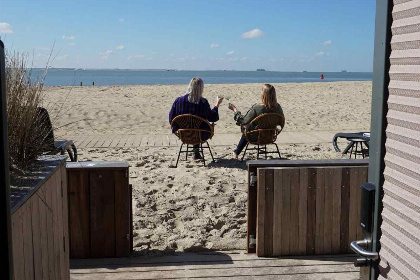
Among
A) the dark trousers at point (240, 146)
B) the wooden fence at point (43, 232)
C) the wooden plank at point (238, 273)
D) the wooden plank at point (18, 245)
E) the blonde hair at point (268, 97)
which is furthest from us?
the dark trousers at point (240, 146)

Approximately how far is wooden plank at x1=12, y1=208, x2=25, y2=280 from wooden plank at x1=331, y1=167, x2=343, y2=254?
2692mm

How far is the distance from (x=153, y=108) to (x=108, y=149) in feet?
27.8

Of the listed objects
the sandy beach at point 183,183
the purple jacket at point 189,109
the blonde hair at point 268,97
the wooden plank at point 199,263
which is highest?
the blonde hair at point 268,97

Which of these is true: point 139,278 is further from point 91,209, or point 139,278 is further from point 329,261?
point 329,261

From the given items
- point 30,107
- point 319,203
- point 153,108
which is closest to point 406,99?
point 30,107

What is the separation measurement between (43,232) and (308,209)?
2.29 metres

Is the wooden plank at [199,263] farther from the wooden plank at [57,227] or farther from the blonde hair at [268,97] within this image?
the blonde hair at [268,97]

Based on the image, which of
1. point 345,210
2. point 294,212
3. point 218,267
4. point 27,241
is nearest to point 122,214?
point 218,267

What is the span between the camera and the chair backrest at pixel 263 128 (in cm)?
737

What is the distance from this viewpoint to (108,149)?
29.9ft

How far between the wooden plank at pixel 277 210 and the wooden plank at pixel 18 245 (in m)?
2.37

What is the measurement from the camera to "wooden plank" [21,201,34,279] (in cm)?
214

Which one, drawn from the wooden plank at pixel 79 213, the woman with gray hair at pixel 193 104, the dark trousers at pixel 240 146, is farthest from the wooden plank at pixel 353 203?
the dark trousers at pixel 240 146

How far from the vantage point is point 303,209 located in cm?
419
